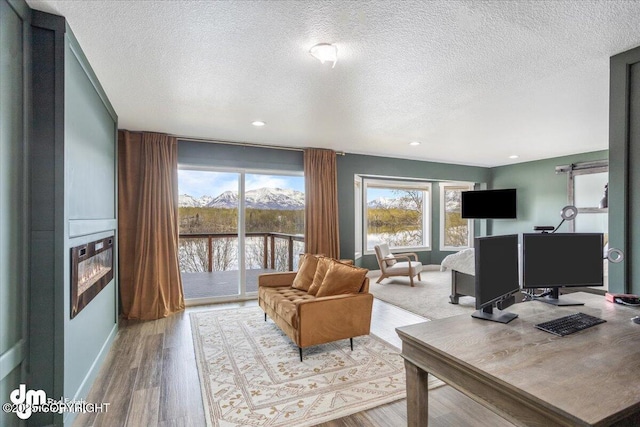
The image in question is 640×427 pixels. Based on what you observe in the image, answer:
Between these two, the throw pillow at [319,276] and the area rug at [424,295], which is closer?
the throw pillow at [319,276]

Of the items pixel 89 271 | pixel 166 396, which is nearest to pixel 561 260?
pixel 166 396

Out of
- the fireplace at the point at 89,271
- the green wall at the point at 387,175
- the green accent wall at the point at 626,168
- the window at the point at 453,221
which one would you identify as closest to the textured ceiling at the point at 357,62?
the green accent wall at the point at 626,168

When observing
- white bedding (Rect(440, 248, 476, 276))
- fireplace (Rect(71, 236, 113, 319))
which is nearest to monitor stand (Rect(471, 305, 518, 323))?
fireplace (Rect(71, 236, 113, 319))

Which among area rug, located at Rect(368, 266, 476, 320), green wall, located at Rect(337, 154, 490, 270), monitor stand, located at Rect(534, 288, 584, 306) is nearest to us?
monitor stand, located at Rect(534, 288, 584, 306)

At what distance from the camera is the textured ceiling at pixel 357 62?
1.76 m

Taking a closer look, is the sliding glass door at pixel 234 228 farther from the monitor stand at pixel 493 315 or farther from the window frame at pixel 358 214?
the monitor stand at pixel 493 315

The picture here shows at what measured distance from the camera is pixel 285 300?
10.6 ft

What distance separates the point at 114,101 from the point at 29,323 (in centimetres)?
229

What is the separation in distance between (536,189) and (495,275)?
20.2 feet

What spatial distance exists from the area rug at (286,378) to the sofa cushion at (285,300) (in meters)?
0.35

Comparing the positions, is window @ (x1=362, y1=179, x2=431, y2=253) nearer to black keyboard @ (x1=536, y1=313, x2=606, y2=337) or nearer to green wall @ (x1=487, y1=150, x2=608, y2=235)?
green wall @ (x1=487, y1=150, x2=608, y2=235)

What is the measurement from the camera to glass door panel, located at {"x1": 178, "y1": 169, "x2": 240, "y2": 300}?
187 inches

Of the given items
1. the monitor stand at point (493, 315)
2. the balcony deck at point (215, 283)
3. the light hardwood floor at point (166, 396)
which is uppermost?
the monitor stand at point (493, 315)

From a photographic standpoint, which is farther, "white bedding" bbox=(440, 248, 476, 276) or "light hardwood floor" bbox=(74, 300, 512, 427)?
"white bedding" bbox=(440, 248, 476, 276)
